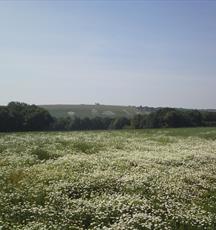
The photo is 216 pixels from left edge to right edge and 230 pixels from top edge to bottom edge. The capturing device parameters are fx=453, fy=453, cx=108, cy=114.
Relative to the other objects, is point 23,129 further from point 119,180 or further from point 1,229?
point 1,229

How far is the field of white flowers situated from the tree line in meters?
52.8

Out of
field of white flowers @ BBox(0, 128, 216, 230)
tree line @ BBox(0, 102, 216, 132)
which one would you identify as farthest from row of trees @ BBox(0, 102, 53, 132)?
field of white flowers @ BBox(0, 128, 216, 230)

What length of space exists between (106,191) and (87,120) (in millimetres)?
99012

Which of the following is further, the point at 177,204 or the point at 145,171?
the point at 145,171

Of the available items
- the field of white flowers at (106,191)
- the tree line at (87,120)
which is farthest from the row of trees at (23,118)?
the field of white flowers at (106,191)

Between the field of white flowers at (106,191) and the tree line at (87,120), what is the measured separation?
5279cm

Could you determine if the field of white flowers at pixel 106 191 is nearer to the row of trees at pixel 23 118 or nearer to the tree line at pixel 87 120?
the row of trees at pixel 23 118

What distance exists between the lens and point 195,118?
105m

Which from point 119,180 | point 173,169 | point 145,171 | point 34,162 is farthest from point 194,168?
point 34,162

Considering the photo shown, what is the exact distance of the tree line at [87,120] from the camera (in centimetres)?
8044

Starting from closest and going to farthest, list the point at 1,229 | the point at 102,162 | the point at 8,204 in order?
the point at 1,229
the point at 8,204
the point at 102,162

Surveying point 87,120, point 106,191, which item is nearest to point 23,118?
point 87,120

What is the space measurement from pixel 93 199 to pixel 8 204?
3054mm

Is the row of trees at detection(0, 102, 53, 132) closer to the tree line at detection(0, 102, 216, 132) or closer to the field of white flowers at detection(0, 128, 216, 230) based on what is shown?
the tree line at detection(0, 102, 216, 132)
